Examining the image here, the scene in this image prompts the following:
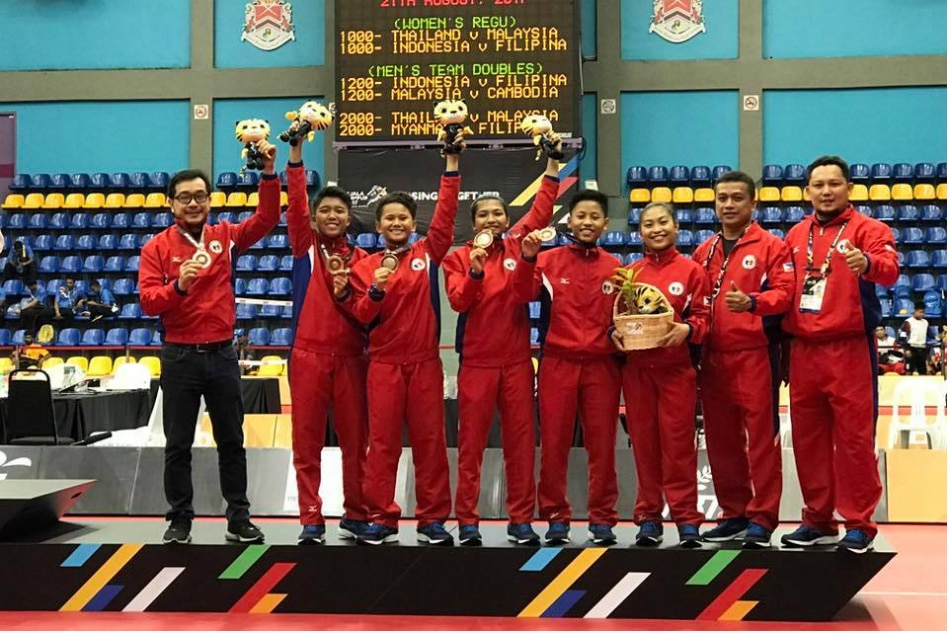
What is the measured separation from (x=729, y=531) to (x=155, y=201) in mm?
15334

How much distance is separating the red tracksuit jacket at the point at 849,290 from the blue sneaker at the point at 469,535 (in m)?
1.77

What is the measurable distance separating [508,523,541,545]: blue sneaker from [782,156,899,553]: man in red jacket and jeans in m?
1.16

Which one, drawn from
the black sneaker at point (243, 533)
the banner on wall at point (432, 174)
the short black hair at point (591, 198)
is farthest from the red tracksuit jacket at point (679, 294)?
the banner on wall at point (432, 174)

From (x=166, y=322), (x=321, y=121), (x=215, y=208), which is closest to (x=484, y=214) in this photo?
(x=321, y=121)

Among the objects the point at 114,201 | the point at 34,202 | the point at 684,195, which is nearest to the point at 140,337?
the point at 114,201

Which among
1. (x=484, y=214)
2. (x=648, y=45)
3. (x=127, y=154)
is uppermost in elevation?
(x=648, y=45)

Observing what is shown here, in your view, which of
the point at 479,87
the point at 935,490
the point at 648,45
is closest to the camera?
the point at 935,490

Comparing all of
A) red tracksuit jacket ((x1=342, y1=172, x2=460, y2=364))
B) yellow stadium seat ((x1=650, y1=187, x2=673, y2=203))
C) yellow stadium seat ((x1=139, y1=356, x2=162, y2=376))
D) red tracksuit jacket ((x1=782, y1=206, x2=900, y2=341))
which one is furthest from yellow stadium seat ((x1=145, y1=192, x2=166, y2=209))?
red tracksuit jacket ((x1=782, y1=206, x2=900, y2=341))

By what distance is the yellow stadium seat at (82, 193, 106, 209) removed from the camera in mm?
18672

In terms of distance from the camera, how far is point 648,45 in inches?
722

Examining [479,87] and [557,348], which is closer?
[557,348]

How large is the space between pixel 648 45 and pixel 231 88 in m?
7.59

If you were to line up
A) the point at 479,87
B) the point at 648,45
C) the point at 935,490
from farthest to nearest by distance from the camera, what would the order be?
the point at 648,45 < the point at 479,87 < the point at 935,490

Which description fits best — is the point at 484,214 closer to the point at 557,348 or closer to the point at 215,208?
the point at 557,348
